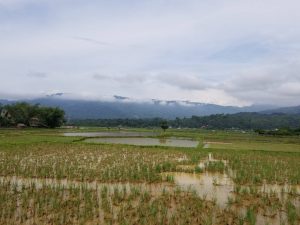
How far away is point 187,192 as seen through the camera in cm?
1345

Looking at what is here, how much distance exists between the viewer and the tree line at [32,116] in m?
72.1

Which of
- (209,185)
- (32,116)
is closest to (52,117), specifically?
(32,116)

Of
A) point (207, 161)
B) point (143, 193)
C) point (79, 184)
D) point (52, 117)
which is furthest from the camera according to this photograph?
point (52, 117)

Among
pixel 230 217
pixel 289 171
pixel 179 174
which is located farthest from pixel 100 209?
pixel 289 171

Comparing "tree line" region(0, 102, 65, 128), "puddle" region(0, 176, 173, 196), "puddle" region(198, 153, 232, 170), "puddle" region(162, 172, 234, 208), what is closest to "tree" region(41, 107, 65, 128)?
"tree line" region(0, 102, 65, 128)

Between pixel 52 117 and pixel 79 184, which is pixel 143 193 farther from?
pixel 52 117

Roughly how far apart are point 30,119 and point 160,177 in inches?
2489

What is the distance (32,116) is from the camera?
2933 inches

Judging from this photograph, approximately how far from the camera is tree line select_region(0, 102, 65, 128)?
7212 centimetres

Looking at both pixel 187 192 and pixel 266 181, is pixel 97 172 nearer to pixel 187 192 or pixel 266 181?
pixel 187 192

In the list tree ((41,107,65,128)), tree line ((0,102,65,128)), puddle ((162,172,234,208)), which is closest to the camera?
puddle ((162,172,234,208))

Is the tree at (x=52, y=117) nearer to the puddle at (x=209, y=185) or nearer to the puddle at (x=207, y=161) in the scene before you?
the puddle at (x=207, y=161)

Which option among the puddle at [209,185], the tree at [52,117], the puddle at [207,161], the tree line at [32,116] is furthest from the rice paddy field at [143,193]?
the tree line at [32,116]

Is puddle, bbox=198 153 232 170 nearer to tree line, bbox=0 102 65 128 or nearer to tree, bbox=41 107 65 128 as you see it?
tree, bbox=41 107 65 128
